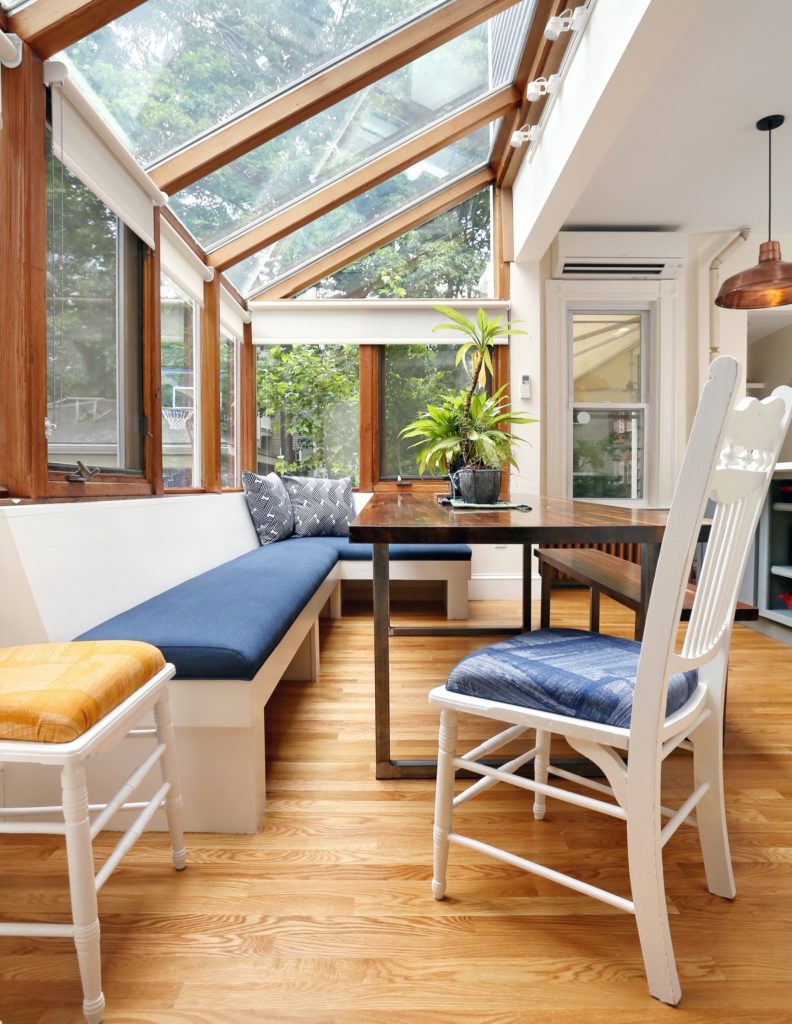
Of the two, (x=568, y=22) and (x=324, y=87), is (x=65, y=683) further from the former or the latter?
(x=568, y=22)

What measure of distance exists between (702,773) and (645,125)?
3435 millimetres

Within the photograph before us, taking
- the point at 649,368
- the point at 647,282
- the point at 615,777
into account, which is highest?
the point at 647,282

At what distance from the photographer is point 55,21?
1.67 meters

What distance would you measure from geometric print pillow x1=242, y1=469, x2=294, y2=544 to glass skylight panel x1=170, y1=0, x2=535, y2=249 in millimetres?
1476

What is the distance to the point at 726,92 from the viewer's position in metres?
2.94

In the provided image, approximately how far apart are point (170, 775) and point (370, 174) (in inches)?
149

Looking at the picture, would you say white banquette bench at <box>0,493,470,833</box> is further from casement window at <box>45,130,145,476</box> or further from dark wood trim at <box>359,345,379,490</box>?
dark wood trim at <box>359,345,379,490</box>

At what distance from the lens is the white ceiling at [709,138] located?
8.36ft

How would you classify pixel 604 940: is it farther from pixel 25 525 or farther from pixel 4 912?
pixel 25 525

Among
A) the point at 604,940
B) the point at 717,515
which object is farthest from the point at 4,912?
the point at 717,515

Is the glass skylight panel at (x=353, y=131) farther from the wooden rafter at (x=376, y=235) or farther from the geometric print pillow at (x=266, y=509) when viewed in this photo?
the geometric print pillow at (x=266, y=509)

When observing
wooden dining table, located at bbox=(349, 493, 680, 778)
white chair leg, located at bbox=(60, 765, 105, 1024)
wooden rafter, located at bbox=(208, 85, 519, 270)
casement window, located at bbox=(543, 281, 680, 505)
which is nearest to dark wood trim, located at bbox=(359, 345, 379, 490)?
wooden rafter, located at bbox=(208, 85, 519, 270)

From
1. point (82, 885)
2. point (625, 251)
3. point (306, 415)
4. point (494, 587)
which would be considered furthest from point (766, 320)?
point (82, 885)

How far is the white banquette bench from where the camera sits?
4.55 feet
